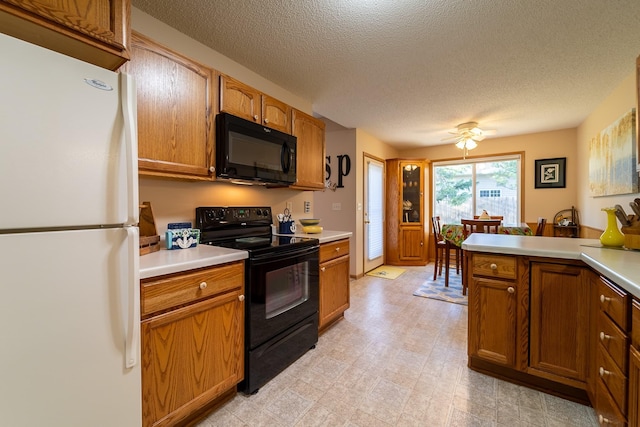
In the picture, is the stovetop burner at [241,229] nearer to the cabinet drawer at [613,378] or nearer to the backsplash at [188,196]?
the backsplash at [188,196]

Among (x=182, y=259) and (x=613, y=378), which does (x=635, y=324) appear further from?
(x=182, y=259)

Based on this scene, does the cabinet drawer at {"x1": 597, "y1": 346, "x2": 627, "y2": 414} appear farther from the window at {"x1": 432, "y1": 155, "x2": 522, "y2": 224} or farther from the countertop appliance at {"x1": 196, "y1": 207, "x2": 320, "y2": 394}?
the window at {"x1": 432, "y1": 155, "x2": 522, "y2": 224}

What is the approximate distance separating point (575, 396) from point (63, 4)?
124 inches

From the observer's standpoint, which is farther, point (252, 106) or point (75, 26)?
point (252, 106)

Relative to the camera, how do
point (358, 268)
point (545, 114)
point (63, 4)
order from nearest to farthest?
point (63, 4), point (545, 114), point (358, 268)

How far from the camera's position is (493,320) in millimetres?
1807

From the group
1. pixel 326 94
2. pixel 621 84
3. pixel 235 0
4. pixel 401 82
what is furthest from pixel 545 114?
pixel 235 0

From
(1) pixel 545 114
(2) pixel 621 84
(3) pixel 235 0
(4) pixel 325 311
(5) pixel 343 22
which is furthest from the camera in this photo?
(1) pixel 545 114

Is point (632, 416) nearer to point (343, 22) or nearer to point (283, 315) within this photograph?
point (283, 315)

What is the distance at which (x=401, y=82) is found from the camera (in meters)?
2.68

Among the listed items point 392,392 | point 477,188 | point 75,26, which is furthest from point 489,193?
point 75,26

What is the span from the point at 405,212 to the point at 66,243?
5.08 metres

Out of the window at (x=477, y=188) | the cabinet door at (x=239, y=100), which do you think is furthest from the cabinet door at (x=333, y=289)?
the window at (x=477, y=188)

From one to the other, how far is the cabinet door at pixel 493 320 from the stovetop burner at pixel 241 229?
1227 millimetres
